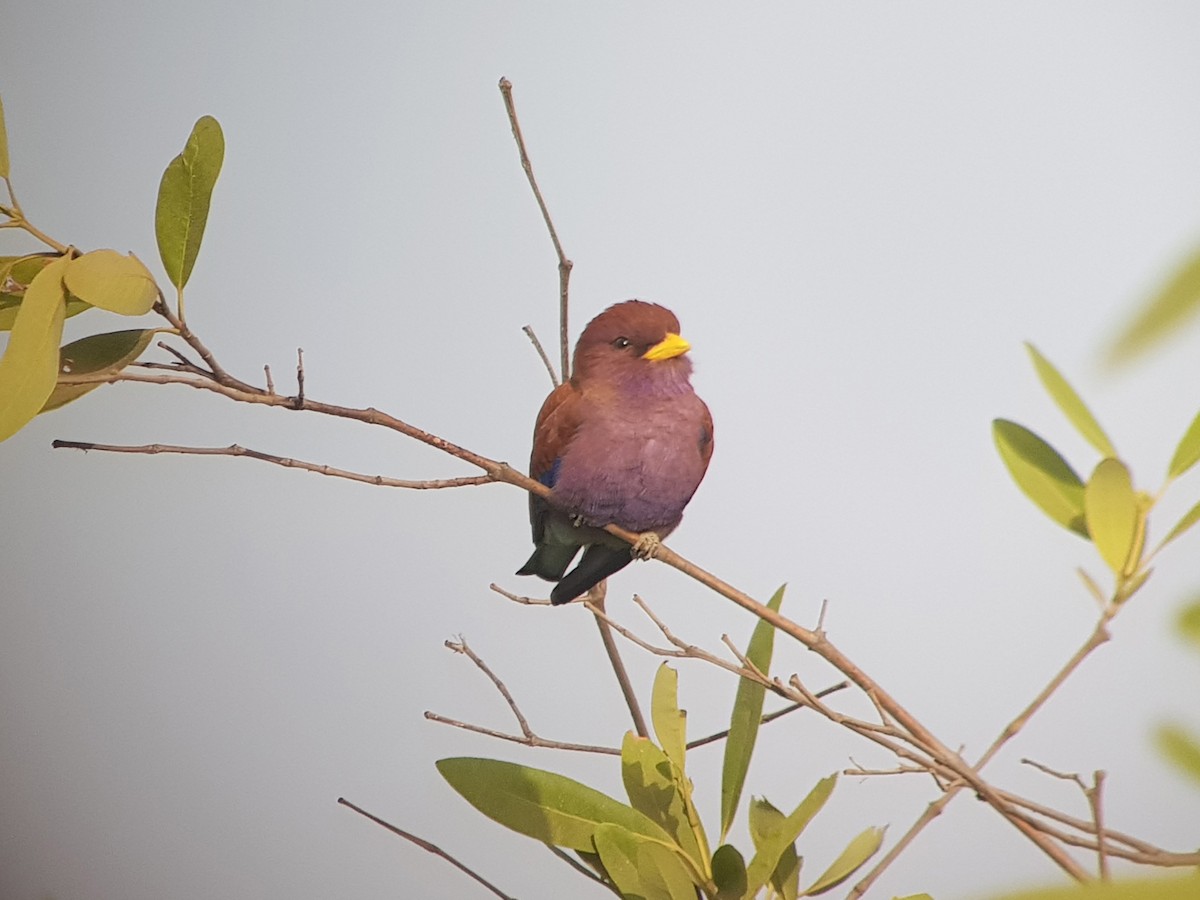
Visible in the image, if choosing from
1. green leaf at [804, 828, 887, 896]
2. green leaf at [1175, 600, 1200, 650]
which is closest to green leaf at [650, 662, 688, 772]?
green leaf at [804, 828, 887, 896]

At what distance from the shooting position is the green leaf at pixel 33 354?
20.4 inches

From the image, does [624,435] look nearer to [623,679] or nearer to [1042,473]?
[623,679]

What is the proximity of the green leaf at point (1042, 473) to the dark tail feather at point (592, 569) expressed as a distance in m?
0.52

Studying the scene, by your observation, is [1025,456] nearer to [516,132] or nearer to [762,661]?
[762,661]

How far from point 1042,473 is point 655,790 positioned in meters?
0.33

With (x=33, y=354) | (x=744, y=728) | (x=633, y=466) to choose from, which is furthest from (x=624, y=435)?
(x=33, y=354)

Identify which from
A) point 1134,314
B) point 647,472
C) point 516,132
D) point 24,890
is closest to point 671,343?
point 647,472

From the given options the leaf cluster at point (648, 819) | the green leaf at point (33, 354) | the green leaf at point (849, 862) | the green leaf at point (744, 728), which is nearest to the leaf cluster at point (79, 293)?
the green leaf at point (33, 354)

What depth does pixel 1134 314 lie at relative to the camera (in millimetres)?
158

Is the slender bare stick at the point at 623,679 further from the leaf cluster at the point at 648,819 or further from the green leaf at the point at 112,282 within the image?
the green leaf at the point at 112,282

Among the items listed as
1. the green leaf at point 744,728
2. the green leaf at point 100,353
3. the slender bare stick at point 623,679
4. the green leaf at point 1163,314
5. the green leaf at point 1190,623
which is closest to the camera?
the green leaf at point 1163,314

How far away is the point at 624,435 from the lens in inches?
36.9

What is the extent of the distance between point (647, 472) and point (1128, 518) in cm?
51

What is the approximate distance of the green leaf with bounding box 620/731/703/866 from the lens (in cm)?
69
